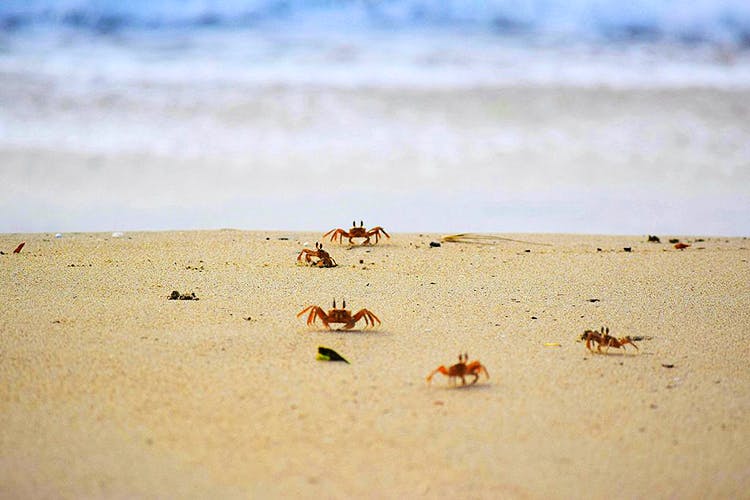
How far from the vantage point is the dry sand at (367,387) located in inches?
103

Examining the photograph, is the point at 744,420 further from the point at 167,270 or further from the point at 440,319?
the point at 167,270

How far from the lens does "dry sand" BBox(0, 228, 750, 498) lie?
8.62 ft

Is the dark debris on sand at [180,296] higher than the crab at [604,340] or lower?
higher

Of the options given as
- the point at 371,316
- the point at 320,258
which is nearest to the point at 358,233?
the point at 320,258

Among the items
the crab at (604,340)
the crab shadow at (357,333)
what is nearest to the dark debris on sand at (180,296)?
the crab shadow at (357,333)

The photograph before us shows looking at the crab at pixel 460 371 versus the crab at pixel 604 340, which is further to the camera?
the crab at pixel 604 340

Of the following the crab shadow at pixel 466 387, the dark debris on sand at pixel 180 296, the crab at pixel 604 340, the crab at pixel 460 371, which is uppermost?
the dark debris on sand at pixel 180 296

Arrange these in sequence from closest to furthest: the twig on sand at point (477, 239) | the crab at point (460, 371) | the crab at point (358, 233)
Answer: the crab at point (460, 371)
the crab at point (358, 233)
the twig on sand at point (477, 239)

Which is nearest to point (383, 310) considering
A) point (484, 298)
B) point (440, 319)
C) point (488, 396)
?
point (440, 319)

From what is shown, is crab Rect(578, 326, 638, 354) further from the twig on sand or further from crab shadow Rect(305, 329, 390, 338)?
the twig on sand

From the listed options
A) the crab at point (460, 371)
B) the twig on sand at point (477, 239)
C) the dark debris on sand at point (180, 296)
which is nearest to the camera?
the crab at point (460, 371)

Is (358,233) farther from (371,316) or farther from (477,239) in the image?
(371,316)

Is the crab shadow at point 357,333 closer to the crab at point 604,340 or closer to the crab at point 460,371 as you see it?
the crab at point 460,371

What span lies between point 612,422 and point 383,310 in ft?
7.01
